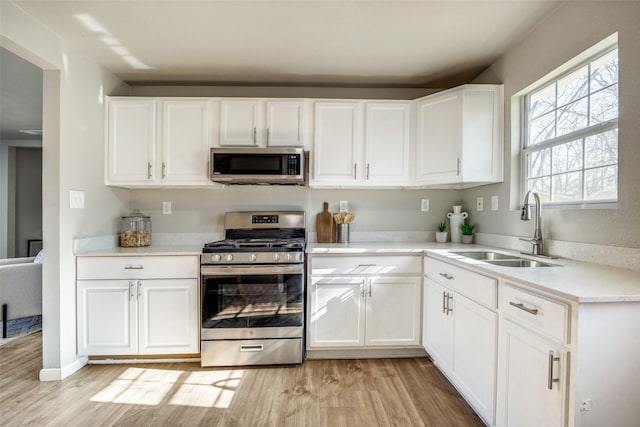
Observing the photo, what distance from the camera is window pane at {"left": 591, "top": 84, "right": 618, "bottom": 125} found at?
1585 mm

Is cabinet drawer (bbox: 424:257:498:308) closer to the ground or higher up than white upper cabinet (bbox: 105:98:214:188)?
closer to the ground

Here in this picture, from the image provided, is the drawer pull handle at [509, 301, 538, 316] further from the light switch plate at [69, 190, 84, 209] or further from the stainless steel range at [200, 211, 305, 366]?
the light switch plate at [69, 190, 84, 209]

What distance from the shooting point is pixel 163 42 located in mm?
2209

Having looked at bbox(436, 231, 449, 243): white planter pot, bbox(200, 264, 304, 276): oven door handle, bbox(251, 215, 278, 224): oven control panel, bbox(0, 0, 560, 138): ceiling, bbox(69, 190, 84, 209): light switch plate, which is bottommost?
bbox(200, 264, 304, 276): oven door handle

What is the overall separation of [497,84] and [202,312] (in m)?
2.81

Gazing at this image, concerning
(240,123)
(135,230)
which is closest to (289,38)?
(240,123)

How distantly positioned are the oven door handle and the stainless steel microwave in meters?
0.71

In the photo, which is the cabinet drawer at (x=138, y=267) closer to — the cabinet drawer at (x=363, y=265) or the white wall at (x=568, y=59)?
the cabinet drawer at (x=363, y=265)

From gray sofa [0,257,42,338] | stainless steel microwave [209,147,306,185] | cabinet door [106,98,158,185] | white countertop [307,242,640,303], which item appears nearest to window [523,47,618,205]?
white countertop [307,242,640,303]

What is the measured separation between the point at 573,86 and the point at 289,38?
177 cm

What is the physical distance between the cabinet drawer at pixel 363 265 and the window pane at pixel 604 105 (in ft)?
4.46

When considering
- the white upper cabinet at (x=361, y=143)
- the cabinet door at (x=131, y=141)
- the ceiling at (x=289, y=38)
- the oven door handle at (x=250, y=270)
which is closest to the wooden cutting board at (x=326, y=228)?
the white upper cabinet at (x=361, y=143)

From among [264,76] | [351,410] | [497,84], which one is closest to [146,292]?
[351,410]

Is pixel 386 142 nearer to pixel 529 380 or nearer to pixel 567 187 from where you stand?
pixel 567 187
